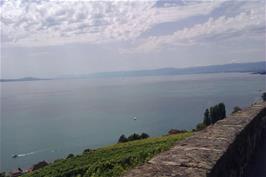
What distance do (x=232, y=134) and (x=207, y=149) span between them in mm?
1065

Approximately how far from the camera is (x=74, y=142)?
234ft

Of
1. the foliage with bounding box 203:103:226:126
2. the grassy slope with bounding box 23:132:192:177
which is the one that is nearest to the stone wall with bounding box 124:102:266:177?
the grassy slope with bounding box 23:132:192:177

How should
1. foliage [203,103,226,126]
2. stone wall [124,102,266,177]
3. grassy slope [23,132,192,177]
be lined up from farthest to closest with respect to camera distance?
foliage [203,103,226,126]
grassy slope [23,132,192,177]
stone wall [124,102,266,177]

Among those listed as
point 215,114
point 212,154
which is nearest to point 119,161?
point 212,154

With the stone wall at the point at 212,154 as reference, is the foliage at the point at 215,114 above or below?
below

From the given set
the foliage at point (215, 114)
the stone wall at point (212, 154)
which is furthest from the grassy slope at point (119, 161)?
the foliage at point (215, 114)

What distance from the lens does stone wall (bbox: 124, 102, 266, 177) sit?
13.4ft

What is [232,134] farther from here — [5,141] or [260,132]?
[5,141]

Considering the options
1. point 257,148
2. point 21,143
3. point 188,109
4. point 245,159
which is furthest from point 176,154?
point 188,109

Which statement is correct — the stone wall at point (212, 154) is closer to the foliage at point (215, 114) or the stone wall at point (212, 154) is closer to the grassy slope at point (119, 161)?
the grassy slope at point (119, 161)

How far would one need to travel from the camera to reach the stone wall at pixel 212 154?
13.4ft

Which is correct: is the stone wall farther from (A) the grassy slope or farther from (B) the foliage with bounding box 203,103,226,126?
(B) the foliage with bounding box 203,103,226,126

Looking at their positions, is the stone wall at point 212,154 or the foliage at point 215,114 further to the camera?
the foliage at point 215,114

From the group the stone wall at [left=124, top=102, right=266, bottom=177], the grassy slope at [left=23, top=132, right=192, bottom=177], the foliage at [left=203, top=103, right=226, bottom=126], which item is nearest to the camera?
the stone wall at [left=124, top=102, right=266, bottom=177]
